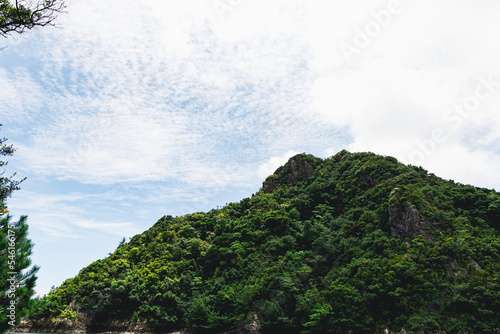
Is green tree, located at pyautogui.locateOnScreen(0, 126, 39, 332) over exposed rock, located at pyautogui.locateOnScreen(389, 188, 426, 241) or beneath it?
beneath

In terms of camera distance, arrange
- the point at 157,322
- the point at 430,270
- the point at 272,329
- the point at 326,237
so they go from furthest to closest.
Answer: the point at 326,237 < the point at 157,322 < the point at 272,329 < the point at 430,270

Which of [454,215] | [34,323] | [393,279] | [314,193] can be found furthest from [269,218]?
[34,323]

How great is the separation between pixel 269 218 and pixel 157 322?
1932cm

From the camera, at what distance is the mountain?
88.7 feet

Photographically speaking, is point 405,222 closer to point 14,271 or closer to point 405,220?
point 405,220

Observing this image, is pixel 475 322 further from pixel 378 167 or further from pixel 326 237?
pixel 378 167

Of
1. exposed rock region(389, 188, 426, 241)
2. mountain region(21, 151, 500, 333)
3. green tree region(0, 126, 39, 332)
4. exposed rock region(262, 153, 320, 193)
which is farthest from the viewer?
exposed rock region(262, 153, 320, 193)

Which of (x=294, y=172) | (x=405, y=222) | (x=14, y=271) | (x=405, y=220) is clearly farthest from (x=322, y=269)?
(x=14, y=271)

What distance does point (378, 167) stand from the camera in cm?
4594

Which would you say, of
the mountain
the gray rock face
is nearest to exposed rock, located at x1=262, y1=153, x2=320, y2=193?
the mountain

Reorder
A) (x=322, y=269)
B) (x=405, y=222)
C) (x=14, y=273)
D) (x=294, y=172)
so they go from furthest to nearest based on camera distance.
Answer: (x=294, y=172), (x=322, y=269), (x=405, y=222), (x=14, y=273)

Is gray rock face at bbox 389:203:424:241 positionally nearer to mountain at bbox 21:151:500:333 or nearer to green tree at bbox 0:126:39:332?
mountain at bbox 21:151:500:333

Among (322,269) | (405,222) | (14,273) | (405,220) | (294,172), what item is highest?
(294,172)

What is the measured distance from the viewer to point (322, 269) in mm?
35781
